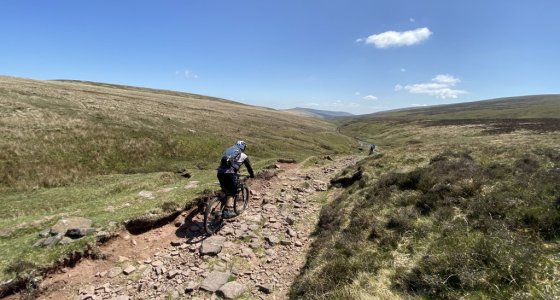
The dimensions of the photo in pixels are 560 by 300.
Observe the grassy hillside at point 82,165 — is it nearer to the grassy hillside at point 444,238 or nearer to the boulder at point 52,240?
the boulder at point 52,240

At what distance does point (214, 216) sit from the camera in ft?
48.6

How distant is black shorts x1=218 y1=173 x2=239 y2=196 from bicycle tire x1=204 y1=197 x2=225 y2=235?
58 cm

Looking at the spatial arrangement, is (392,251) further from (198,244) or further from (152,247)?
(152,247)

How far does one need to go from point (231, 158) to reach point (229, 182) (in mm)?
1185

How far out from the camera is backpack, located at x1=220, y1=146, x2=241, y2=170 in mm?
14203

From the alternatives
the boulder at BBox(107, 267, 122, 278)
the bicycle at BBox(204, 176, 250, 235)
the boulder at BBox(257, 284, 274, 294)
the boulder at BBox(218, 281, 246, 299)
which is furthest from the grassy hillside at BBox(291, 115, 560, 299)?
the boulder at BBox(107, 267, 122, 278)

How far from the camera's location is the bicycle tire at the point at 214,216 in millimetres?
13727

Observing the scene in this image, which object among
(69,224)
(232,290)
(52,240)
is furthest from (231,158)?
(52,240)

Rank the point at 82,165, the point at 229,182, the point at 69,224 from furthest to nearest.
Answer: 1. the point at 82,165
2. the point at 229,182
3. the point at 69,224

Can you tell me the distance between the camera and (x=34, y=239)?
1258cm

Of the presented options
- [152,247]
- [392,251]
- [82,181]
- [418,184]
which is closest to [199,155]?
[82,181]

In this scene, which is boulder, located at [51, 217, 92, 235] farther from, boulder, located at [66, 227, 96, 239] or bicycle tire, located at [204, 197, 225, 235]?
bicycle tire, located at [204, 197, 225, 235]

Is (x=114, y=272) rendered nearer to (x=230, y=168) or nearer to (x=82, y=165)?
(x=230, y=168)

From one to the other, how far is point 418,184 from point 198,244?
36.4 ft
